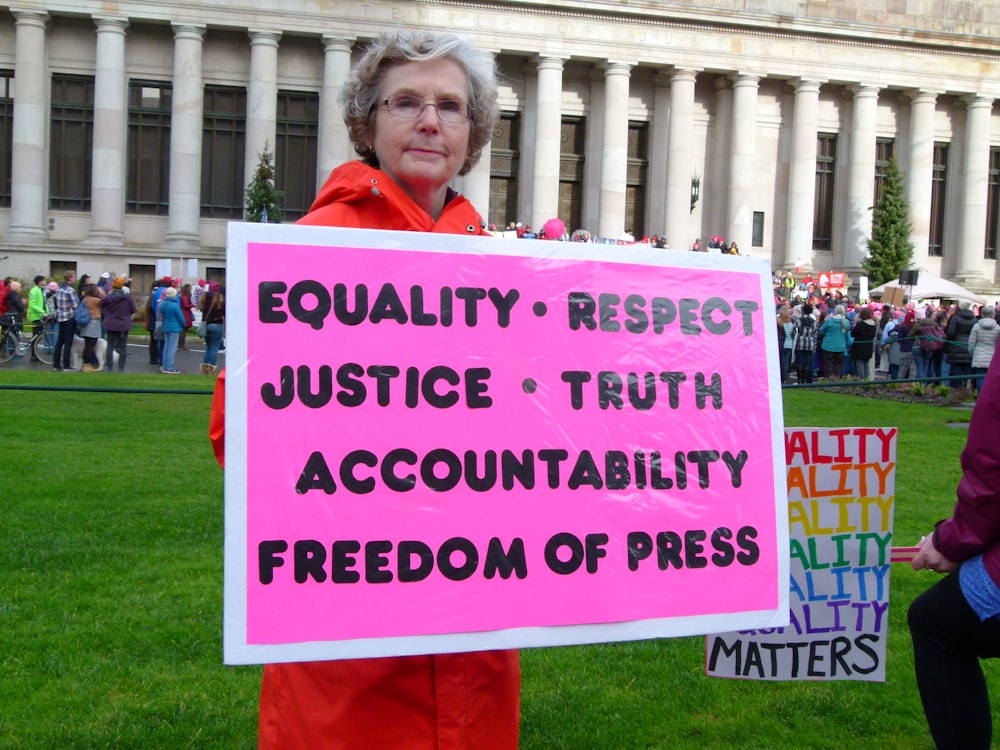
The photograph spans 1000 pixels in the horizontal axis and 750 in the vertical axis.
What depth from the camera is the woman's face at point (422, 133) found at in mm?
2486

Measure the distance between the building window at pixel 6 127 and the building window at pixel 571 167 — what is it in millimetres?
21798

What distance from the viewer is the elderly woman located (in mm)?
2193

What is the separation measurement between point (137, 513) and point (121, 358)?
1252 cm

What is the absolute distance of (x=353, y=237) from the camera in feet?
7.45

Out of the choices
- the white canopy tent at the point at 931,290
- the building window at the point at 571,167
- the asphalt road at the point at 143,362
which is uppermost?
the building window at the point at 571,167

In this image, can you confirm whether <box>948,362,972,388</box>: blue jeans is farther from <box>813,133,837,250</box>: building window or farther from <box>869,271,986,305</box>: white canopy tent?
<box>813,133,837,250</box>: building window

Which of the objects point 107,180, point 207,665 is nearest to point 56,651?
point 207,665

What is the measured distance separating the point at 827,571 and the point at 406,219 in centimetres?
257

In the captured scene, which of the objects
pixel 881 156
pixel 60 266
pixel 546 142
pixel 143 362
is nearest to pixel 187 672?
pixel 143 362

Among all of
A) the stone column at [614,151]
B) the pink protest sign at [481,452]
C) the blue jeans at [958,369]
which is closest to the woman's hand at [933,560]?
the pink protest sign at [481,452]

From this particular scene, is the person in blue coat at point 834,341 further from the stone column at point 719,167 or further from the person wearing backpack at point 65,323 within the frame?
the stone column at point 719,167

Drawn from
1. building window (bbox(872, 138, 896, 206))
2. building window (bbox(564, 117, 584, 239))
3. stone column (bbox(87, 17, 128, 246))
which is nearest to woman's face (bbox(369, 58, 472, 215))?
stone column (bbox(87, 17, 128, 246))

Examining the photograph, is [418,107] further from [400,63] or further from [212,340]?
[212,340]

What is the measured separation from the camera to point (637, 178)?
46.4 m
